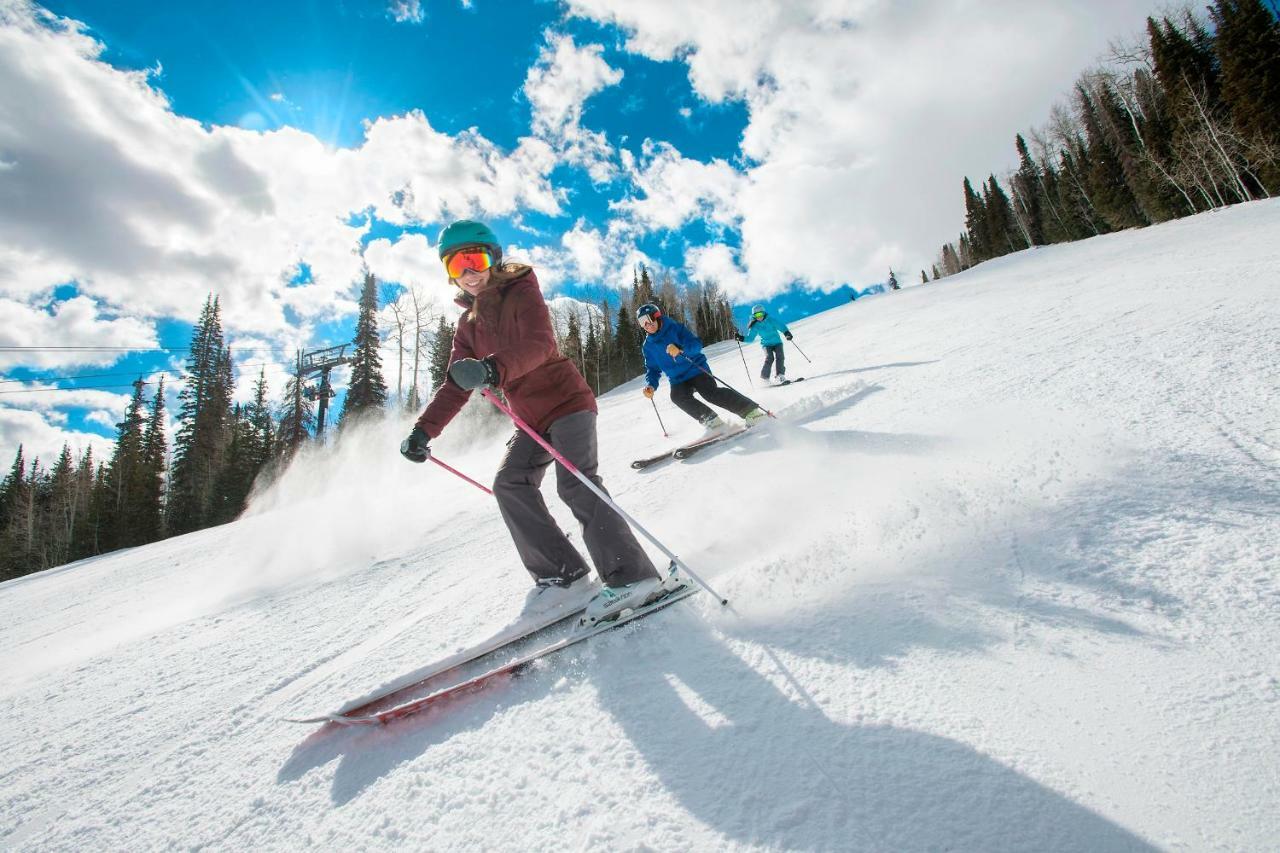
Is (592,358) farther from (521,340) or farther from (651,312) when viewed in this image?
(521,340)

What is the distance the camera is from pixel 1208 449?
2.62 metres

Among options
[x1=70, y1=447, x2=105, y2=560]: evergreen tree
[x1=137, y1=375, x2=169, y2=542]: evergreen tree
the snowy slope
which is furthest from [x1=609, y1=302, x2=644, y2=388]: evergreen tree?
the snowy slope

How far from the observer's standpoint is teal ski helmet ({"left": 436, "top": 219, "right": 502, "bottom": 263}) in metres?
3.18

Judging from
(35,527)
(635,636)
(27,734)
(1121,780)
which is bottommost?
(1121,780)

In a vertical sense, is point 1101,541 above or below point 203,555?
below

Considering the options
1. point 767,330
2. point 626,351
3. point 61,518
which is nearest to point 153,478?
point 61,518

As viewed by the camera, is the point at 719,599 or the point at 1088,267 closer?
the point at 719,599

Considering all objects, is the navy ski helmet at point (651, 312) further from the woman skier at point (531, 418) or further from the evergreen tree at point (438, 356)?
the evergreen tree at point (438, 356)

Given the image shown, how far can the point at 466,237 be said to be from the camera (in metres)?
3.20

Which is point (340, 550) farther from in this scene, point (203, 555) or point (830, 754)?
point (830, 754)

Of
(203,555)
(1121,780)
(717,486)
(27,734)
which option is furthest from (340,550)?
(1121,780)

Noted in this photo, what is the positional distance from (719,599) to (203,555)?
7.73 m

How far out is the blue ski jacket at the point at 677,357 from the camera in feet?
22.9

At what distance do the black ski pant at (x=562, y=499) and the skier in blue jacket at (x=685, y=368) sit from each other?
384 centimetres
